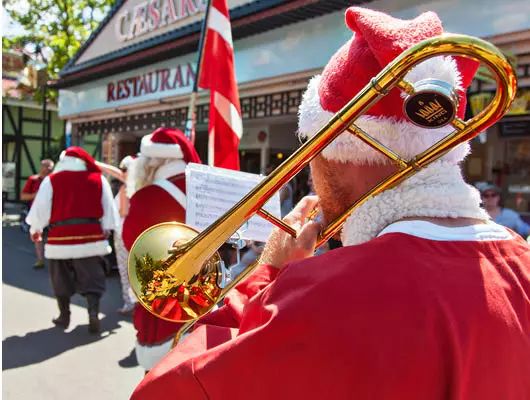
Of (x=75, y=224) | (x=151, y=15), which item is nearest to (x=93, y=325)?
(x=75, y=224)

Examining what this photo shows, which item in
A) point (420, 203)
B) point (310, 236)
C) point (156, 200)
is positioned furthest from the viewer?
point (156, 200)

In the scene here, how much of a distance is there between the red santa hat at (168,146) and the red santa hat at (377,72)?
2.26m

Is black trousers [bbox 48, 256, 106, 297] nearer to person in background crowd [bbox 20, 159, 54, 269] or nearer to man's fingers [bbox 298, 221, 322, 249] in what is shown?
person in background crowd [bbox 20, 159, 54, 269]

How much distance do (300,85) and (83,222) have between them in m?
3.43

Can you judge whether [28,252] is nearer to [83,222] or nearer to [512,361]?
[83,222]

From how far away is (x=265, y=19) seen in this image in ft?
21.6

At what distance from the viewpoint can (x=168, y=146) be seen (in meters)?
3.21

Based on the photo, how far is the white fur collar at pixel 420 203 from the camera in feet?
3.09

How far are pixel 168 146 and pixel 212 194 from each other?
1569mm

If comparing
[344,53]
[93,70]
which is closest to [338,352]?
[344,53]

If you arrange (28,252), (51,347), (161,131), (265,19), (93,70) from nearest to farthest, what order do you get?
(161,131) → (51,347) → (265,19) → (28,252) → (93,70)

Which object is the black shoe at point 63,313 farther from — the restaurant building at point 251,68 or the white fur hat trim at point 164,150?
the restaurant building at point 251,68

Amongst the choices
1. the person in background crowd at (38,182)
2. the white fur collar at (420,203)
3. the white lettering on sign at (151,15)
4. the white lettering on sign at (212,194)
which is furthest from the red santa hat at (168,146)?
the person in background crowd at (38,182)

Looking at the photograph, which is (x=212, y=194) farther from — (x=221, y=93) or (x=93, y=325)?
(x=93, y=325)
